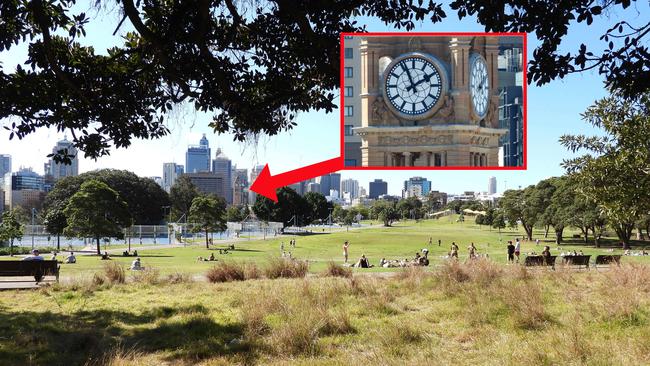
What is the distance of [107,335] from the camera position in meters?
8.33

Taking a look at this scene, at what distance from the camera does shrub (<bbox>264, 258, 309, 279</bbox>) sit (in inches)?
674

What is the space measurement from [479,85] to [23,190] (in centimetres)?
14998

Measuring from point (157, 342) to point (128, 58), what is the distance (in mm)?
4774

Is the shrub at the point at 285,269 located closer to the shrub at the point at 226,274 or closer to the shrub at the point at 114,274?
the shrub at the point at 226,274

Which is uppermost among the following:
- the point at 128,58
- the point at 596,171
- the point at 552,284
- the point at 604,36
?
the point at 128,58

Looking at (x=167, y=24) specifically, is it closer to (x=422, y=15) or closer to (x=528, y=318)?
(x=422, y=15)

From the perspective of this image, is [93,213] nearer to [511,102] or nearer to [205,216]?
[205,216]

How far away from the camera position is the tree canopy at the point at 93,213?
1636 inches

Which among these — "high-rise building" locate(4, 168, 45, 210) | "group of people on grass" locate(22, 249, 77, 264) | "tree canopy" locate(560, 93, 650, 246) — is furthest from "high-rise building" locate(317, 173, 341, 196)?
"tree canopy" locate(560, 93, 650, 246)

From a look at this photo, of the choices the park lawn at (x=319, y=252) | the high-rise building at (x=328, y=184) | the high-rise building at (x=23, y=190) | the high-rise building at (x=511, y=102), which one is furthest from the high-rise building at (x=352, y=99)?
the high-rise building at (x=328, y=184)

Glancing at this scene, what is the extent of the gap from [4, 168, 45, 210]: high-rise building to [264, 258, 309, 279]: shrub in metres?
110

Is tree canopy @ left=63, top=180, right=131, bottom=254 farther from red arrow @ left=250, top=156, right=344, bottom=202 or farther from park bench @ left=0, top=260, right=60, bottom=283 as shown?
red arrow @ left=250, top=156, right=344, bottom=202

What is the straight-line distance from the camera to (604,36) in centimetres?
515

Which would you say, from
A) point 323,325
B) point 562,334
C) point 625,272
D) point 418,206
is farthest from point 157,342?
point 418,206
